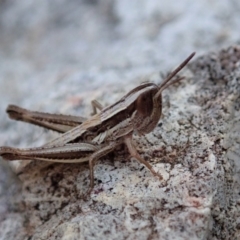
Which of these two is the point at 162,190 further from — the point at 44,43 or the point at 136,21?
the point at 44,43

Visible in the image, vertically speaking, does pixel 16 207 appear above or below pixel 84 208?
above

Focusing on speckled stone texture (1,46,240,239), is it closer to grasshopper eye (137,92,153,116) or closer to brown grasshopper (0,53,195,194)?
brown grasshopper (0,53,195,194)

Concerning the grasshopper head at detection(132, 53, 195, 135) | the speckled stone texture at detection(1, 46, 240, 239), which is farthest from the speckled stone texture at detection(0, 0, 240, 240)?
the grasshopper head at detection(132, 53, 195, 135)

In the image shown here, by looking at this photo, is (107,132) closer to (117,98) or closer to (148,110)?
(148,110)

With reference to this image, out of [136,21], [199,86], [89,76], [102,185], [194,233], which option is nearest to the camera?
[194,233]

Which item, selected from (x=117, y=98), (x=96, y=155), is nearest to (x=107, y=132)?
(x=96, y=155)

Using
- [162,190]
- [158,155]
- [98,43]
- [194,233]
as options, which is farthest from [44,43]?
[194,233]

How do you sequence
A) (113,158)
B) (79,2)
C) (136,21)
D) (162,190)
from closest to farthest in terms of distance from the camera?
1. (162,190)
2. (113,158)
3. (136,21)
4. (79,2)
